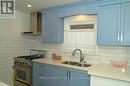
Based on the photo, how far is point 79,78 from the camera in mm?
2549

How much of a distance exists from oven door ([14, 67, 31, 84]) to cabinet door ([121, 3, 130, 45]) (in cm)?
220

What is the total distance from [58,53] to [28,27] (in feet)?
4.36

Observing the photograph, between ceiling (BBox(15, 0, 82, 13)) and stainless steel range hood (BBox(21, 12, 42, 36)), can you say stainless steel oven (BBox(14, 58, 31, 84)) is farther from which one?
ceiling (BBox(15, 0, 82, 13))

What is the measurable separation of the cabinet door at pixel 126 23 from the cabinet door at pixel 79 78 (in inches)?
33.6

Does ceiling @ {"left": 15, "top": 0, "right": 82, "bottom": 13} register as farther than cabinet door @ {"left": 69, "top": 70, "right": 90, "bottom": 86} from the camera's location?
Yes

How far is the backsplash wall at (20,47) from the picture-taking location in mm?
3074

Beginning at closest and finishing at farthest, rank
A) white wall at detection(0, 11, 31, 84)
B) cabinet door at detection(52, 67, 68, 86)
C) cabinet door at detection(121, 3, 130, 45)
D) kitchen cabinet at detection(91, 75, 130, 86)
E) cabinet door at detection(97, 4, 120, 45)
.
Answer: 1. kitchen cabinet at detection(91, 75, 130, 86)
2. cabinet door at detection(121, 3, 130, 45)
3. cabinet door at detection(97, 4, 120, 45)
4. cabinet door at detection(52, 67, 68, 86)
5. white wall at detection(0, 11, 31, 84)

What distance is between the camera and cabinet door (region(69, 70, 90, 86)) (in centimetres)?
245

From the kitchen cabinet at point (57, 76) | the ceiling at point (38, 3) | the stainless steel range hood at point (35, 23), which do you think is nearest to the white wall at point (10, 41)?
the stainless steel range hood at point (35, 23)

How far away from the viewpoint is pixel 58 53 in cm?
368

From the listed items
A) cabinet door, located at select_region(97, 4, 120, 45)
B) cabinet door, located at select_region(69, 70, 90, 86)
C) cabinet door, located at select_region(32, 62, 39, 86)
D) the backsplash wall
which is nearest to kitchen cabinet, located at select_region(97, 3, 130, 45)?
cabinet door, located at select_region(97, 4, 120, 45)

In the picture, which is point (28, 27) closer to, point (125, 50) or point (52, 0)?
point (52, 0)

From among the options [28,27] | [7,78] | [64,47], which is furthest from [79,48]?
[7,78]

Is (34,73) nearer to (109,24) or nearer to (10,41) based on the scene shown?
(10,41)
